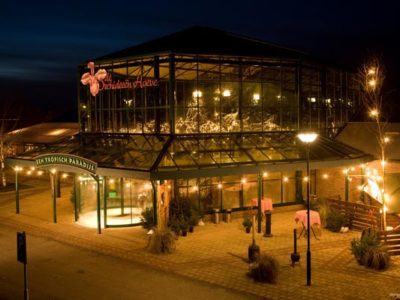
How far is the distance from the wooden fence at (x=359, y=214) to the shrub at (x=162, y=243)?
7.79 meters

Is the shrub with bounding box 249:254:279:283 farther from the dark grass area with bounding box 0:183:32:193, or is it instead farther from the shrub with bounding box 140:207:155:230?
the dark grass area with bounding box 0:183:32:193

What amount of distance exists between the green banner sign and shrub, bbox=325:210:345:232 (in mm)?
9761

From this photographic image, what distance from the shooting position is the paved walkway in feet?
45.3

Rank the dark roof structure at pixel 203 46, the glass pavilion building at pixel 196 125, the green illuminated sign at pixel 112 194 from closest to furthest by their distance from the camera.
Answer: the glass pavilion building at pixel 196 125 < the dark roof structure at pixel 203 46 < the green illuminated sign at pixel 112 194

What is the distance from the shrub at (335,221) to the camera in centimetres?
2008

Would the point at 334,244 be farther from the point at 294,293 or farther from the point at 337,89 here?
the point at 337,89

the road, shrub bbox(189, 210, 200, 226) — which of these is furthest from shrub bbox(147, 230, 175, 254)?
shrub bbox(189, 210, 200, 226)

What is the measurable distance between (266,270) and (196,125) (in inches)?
368

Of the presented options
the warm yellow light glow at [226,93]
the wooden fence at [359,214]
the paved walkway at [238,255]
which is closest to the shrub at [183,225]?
the paved walkway at [238,255]

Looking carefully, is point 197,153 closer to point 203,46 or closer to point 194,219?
point 194,219

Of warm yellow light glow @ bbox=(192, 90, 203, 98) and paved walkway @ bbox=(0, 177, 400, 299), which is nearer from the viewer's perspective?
paved walkway @ bbox=(0, 177, 400, 299)

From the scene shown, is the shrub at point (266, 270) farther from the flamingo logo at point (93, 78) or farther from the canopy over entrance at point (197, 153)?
the flamingo logo at point (93, 78)

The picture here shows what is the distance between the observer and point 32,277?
49.3 feet

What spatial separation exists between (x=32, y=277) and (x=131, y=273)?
297 centimetres
